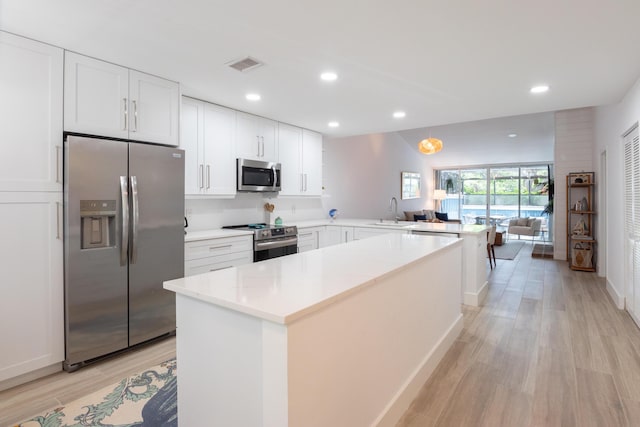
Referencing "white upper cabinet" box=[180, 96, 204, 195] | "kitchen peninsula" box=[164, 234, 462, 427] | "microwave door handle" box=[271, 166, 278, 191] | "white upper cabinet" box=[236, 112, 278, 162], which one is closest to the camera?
"kitchen peninsula" box=[164, 234, 462, 427]

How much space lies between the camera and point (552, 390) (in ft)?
7.25

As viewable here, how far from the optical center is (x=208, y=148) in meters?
3.85

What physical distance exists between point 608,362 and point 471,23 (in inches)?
103

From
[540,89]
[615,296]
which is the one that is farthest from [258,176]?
[615,296]

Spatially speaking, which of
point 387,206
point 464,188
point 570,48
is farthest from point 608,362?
point 464,188

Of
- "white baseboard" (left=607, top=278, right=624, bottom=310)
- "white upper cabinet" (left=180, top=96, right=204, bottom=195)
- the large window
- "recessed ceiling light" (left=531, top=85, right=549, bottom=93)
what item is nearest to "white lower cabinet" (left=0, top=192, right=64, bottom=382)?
"white upper cabinet" (left=180, top=96, right=204, bottom=195)

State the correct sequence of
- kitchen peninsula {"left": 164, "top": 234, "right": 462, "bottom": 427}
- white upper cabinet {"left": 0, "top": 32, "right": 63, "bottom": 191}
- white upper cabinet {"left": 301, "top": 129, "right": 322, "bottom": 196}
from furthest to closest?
white upper cabinet {"left": 301, "top": 129, "right": 322, "bottom": 196} < white upper cabinet {"left": 0, "top": 32, "right": 63, "bottom": 191} < kitchen peninsula {"left": 164, "top": 234, "right": 462, "bottom": 427}

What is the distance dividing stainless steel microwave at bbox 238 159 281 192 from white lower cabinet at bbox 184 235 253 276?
2.40ft

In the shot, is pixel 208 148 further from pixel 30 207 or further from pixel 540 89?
pixel 540 89

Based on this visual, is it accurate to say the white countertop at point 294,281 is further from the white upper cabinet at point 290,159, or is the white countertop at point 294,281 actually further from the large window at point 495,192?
the large window at point 495,192

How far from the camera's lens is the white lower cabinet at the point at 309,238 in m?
4.76

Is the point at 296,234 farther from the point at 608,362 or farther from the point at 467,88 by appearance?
the point at 608,362

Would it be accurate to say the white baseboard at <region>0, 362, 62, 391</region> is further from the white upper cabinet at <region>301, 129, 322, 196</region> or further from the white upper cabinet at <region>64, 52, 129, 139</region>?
the white upper cabinet at <region>301, 129, 322, 196</region>

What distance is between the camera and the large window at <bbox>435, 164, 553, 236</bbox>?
34.5 feet
